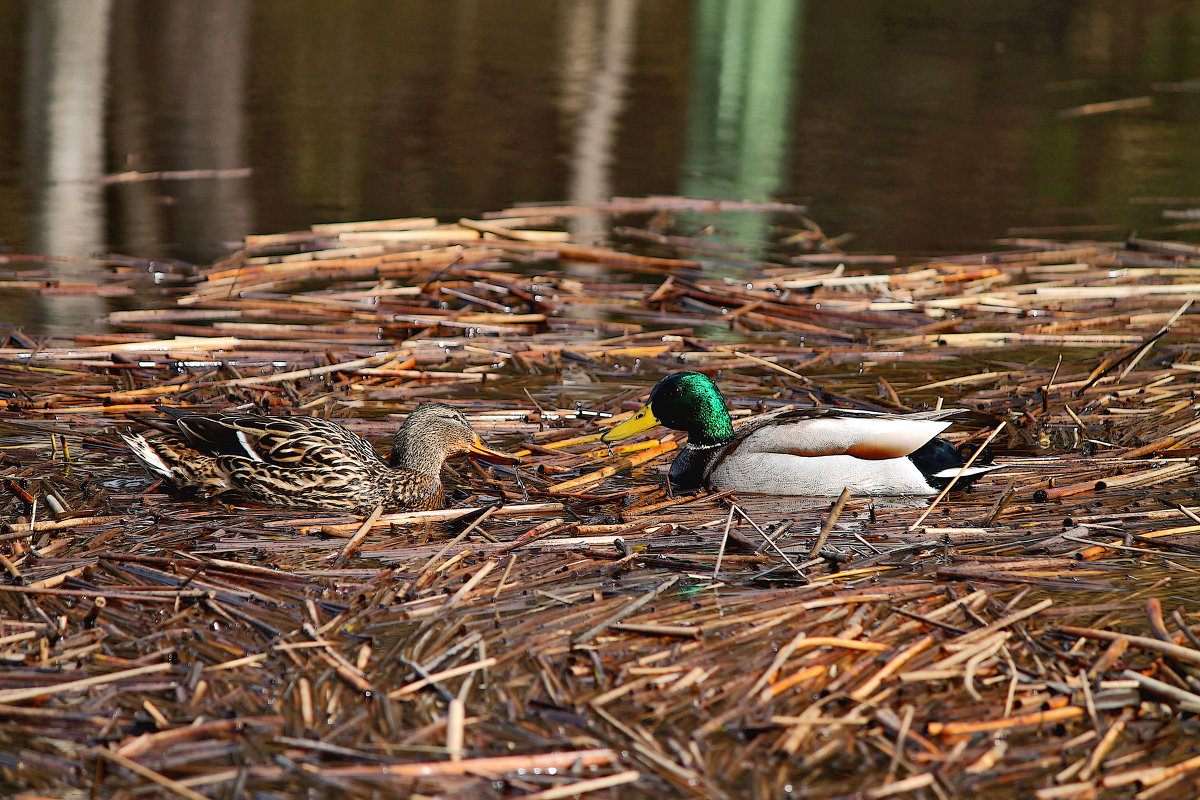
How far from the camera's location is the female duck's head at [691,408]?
5.67 m

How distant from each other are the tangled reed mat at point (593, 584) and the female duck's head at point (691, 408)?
0.87 ft

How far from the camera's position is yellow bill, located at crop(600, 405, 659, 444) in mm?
Answer: 5707

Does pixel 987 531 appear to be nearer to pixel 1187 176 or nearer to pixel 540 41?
pixel 1187 176

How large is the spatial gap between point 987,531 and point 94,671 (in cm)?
292

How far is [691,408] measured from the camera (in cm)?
568

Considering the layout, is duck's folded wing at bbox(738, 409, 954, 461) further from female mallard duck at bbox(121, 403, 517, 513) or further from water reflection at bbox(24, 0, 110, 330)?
water reflection at bbox(24, 0, 110, 330)

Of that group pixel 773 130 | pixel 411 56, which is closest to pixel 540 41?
pixel 411 56

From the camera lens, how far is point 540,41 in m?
26.3

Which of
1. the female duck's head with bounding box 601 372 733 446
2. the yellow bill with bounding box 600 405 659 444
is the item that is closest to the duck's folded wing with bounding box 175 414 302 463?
the yellow bill with bounding box 600 405 659 444

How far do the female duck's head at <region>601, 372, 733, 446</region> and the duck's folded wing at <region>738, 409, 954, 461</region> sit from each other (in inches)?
9.3

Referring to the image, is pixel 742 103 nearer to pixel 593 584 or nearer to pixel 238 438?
pixel 238 438

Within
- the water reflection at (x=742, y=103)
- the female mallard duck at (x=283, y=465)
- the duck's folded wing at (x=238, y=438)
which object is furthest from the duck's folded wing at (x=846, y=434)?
the water reflection at (x=742, y=103)

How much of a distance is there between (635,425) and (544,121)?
1151 cm

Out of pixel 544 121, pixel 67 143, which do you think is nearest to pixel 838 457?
pixel 67 143
